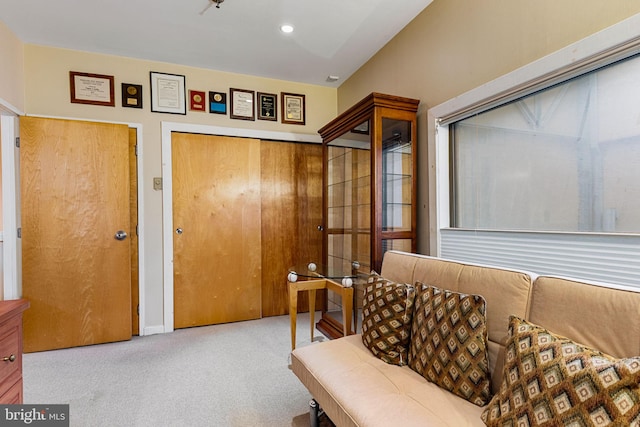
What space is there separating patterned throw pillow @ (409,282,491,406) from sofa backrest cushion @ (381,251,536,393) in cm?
6

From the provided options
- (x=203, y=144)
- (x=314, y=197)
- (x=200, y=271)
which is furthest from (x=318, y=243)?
(x=203, y=144)

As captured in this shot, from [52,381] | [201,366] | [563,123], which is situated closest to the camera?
[563,123]

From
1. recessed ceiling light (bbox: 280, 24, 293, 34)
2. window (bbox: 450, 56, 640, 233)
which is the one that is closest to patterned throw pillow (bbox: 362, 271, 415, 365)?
window (bbox: 450, 56, 640, 233)

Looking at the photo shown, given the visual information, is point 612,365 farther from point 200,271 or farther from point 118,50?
point 118,50

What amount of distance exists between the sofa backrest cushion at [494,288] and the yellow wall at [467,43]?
76cm

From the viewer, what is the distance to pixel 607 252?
1.33 metres

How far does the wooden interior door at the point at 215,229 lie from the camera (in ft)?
10.2

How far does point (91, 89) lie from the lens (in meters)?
2.82

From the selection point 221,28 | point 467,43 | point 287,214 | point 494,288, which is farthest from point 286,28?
point 494,288

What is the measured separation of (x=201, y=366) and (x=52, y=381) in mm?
959

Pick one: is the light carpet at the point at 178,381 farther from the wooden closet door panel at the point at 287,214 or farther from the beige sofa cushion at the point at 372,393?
the wooden closet door panel at the point at 287,214

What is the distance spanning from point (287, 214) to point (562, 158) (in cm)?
254

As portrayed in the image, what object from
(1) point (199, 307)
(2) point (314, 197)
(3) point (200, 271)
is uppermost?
(2) point (314, 197)

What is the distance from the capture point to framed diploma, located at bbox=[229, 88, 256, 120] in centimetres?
327
